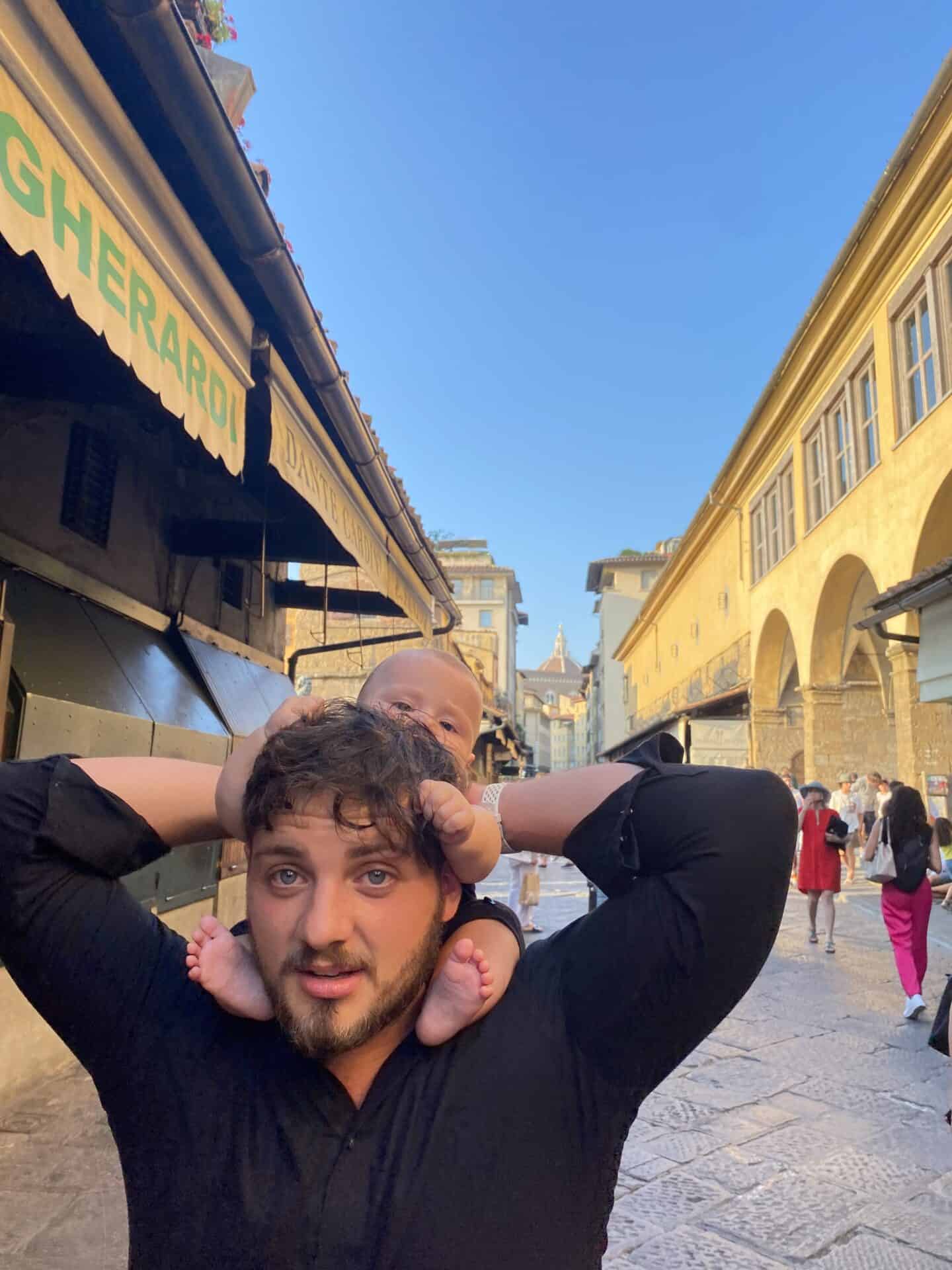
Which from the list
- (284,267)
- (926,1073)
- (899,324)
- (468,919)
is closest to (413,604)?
(284,267)

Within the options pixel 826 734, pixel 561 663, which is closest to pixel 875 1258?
pixel 826 734

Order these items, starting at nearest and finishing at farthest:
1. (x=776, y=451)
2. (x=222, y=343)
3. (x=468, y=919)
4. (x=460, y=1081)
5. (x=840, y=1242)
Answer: (x=460, y=1081)
(x=468, y=919)
(x=840, y=1242)
(x=222, y=343)
(x=776, y=451)

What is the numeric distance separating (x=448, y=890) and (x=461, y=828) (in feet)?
0.71

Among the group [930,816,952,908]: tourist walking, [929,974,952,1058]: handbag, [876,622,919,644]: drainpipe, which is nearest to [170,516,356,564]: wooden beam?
[929,974,952,1058]: handbag

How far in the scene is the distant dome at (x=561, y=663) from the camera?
132 m

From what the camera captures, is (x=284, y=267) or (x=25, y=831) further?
(x=284, y=267)

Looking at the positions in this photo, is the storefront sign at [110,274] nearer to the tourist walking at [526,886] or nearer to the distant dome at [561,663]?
the tourist walking at [526,886]

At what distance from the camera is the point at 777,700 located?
2270 centimetres

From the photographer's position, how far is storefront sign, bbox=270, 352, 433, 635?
419 cm

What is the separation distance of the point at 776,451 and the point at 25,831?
2251 cm

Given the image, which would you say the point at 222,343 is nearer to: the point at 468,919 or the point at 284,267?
the point at 284,267

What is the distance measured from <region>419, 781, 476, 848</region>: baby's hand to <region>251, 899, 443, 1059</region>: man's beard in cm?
20

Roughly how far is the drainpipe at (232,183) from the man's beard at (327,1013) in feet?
8.45

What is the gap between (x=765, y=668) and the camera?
2281cm
